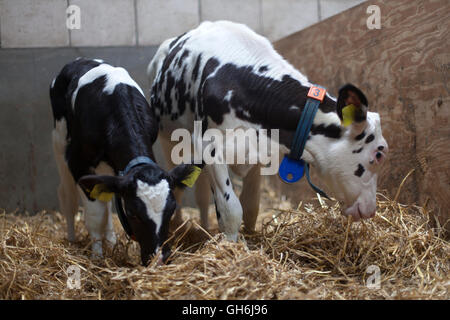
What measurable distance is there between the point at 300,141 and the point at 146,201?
964mm

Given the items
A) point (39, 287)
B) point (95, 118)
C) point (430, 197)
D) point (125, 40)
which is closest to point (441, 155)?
point (430, 197)

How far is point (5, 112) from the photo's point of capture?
15.8 feet

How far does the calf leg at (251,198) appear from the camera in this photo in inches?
145

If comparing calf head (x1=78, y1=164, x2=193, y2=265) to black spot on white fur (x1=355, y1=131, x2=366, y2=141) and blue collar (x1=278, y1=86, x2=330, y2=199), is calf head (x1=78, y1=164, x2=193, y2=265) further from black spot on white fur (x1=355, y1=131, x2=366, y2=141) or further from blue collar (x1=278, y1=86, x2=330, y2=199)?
black spot on white fur (x1=355, y1=131, x2=366, y2=141)

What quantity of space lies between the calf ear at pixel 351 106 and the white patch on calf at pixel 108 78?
4.59 feet

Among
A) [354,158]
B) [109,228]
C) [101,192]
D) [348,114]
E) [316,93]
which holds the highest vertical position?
[316,93]

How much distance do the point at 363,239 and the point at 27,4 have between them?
3.79 meters

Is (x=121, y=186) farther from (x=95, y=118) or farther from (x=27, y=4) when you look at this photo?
(x=27, y=4)

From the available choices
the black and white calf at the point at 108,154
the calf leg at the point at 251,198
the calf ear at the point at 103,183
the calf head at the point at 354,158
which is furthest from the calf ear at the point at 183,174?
the calf leg at the point at 251,198

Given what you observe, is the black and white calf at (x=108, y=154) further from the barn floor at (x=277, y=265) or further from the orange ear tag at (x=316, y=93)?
the orange ear tag at (x=316, y=93)

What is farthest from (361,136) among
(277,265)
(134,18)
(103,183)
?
(134,18)

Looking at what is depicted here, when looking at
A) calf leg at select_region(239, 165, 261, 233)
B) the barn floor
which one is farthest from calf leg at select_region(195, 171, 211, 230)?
the barn floor

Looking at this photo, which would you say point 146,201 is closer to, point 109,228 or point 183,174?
point 183,174

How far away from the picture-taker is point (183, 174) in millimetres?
2707
